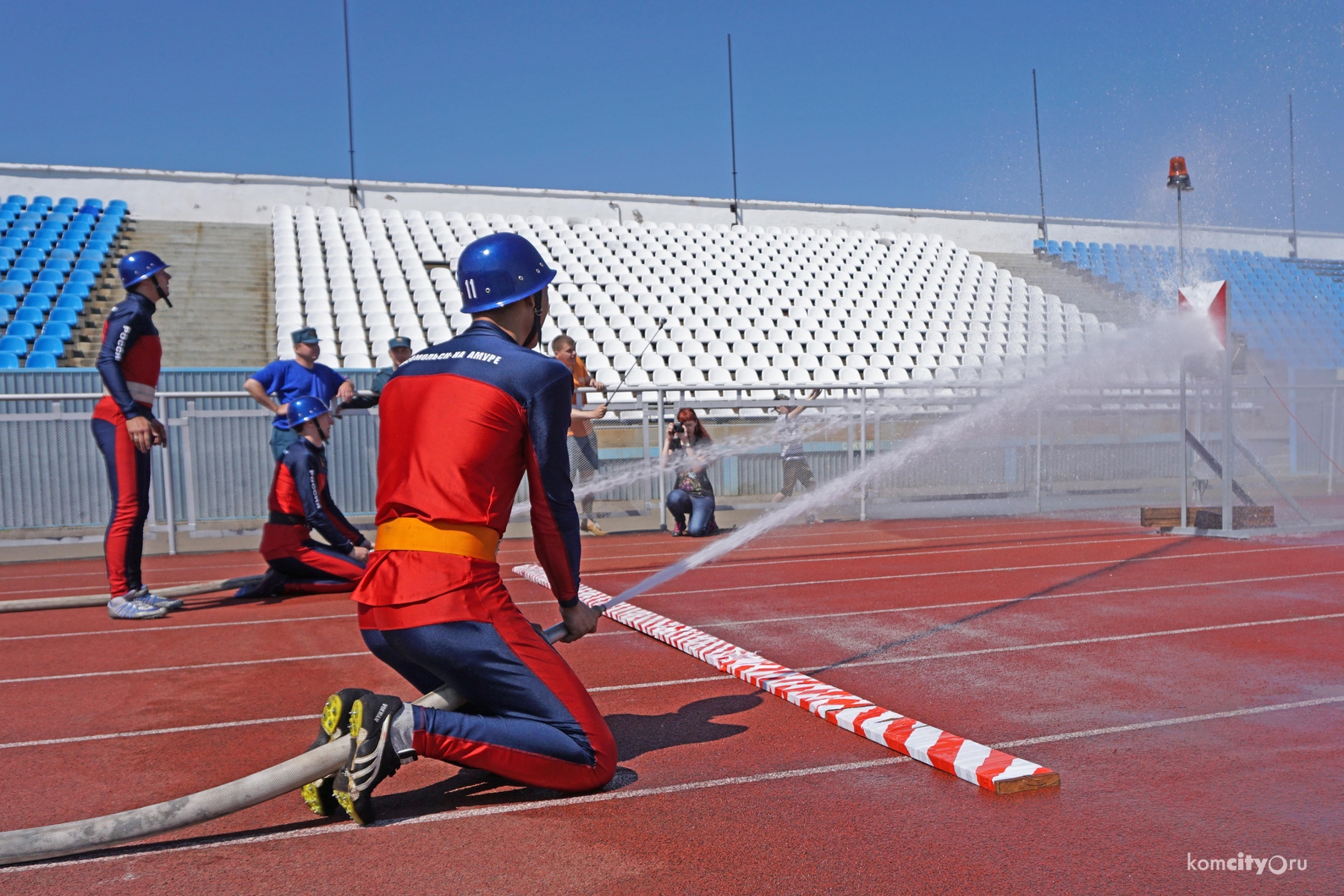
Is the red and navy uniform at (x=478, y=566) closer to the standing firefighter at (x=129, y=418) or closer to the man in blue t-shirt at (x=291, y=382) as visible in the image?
the standing firefighter at (x=129, y=418)

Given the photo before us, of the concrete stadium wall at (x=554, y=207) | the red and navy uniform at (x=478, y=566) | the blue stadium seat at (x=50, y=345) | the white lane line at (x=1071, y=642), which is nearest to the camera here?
the red and navy uniform at (x=478, y=566)

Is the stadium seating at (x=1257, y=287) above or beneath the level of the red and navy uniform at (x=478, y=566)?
above

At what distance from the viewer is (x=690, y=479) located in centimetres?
1148

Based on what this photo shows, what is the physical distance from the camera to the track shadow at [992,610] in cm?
519

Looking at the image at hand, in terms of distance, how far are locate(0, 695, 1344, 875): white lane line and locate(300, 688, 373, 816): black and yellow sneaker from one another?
7 cm

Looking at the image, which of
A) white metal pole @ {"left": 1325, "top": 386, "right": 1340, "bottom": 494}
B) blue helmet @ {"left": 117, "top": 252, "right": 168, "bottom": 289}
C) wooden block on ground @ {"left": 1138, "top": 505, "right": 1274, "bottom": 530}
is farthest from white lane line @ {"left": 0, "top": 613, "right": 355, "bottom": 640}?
white metal pole @ {"left": 1325, "top": 386, "right": 1340, "bottom": 494}

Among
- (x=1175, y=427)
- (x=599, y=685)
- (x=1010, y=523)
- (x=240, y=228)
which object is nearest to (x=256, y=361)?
(x=240, y=228)

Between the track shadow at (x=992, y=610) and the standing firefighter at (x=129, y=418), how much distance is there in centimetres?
446

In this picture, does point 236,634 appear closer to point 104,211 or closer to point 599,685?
point 599,685

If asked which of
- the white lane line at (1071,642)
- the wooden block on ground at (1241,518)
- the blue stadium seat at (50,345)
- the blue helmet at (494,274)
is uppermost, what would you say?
the blue stadium seat at (50,345)

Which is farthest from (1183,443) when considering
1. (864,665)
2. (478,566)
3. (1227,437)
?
(478,566)

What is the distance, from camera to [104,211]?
22.8 m

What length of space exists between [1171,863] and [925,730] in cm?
111

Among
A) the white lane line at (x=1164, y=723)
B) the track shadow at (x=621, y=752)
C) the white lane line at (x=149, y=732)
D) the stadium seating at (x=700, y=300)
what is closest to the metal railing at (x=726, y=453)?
the stadium seating at (x=700, y=300)
